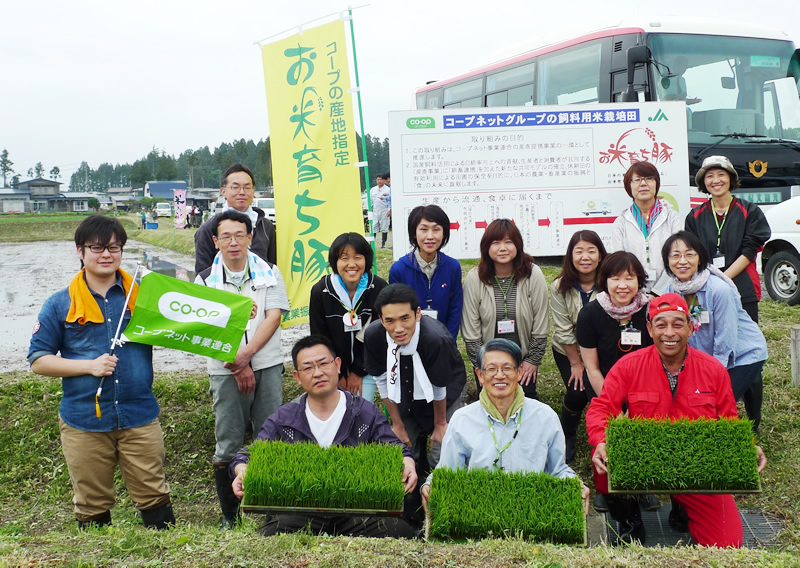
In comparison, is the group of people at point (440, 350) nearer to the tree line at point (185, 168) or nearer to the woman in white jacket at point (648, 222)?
the woman in white jacket at point (648, 222)

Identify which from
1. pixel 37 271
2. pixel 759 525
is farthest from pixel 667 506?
pixel 37 271

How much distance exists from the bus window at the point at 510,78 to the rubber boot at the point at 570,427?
7.86 metres

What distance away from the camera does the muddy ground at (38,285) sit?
8078 millimetres

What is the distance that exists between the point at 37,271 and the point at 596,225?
718 inches

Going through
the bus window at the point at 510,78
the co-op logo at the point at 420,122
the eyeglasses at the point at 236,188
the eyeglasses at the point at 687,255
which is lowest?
the eyeglasses at the point at 687,255

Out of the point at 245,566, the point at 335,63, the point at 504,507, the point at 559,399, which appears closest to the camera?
the point at 245,566

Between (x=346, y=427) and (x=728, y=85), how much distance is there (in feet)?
26.2

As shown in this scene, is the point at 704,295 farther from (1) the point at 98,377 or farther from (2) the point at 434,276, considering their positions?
(1) the point at 98,377

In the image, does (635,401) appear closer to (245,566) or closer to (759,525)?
(759,525)

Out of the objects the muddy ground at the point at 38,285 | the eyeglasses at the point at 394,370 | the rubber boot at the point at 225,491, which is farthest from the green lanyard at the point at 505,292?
the muddy ground at the point at 38,285

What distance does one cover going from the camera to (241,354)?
171 inches

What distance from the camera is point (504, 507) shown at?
9.78ft

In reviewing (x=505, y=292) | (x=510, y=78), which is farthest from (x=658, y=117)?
(x=510, y=78)

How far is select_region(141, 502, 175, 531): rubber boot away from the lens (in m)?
4.09
